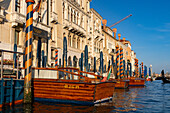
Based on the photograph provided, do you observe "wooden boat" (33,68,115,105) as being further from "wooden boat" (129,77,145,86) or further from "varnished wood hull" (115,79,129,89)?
"wooden boat" (129,77,145,86)

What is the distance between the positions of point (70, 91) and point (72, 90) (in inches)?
6.1

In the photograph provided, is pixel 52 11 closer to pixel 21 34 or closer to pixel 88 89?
pixel 21 34

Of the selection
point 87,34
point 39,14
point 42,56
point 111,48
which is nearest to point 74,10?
point 87,34

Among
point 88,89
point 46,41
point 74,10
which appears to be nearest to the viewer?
point 88,89

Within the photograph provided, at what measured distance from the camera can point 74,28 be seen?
3009 cm

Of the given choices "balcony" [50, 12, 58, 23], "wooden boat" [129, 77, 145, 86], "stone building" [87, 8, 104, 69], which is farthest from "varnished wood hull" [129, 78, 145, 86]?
"balcony" [50, 12, 58, 23]

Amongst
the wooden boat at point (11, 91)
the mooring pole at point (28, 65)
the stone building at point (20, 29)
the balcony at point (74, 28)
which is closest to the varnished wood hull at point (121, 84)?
the stone building at point (20, 29)

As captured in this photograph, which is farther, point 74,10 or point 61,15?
point 74,10

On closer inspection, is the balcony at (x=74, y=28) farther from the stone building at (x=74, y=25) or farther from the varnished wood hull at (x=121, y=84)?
the varnished wood hull at (x=121, y=84)

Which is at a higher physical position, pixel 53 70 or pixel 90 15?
pixel 90 15

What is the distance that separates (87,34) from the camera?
36281 millimetres

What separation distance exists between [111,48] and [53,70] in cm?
4334

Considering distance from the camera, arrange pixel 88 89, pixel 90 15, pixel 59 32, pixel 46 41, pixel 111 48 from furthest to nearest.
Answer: pixel 111 48 < pixel 90 15 < pixel 59 32 < pixel 46 41 < pixel 88 89

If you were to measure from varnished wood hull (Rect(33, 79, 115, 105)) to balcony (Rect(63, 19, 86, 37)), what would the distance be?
1709 cm
